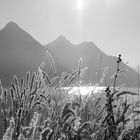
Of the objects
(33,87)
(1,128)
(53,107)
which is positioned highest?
(33,87)

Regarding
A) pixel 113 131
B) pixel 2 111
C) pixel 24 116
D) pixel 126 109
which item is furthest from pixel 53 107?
pixel 113 131

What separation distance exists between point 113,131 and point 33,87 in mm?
987

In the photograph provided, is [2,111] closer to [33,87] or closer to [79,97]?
[33,87]

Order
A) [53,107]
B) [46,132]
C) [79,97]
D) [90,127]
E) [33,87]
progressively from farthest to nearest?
[79,97], [33,87], [53,107], [90,127], [46,132]

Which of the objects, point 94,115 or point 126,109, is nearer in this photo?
point 126,109

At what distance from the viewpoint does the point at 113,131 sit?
176 centimetres

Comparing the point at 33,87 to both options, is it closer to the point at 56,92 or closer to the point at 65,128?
the point at 56,92

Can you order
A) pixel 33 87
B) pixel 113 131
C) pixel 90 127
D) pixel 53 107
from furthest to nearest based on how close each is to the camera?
pixel 33 87 < pixel 53 107 < pixel 90 127 < pixel 113 131

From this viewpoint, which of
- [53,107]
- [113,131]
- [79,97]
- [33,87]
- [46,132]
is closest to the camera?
[46,132]

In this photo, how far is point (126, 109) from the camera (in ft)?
7.34

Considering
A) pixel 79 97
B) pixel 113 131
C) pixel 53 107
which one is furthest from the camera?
pixel 79 97

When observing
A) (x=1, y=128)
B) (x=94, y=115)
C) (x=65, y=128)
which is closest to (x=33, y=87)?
(x=1, y=128)

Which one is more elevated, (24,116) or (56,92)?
(56,92)

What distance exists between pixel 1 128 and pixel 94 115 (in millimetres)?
814
